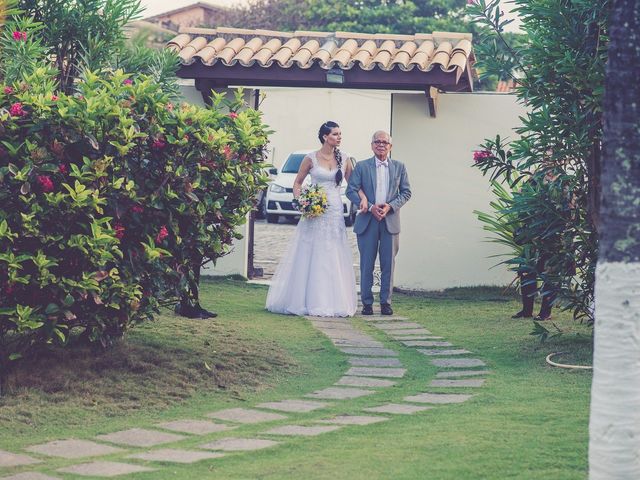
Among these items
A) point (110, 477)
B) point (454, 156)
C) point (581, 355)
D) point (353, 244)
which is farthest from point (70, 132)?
point (353, 244)

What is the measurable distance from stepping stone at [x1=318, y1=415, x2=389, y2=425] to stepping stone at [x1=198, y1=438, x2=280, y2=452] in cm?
65

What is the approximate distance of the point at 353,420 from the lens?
6.67 m

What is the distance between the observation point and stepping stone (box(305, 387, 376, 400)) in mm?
7527

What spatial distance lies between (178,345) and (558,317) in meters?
4.40

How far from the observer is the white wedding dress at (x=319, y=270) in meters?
11.4

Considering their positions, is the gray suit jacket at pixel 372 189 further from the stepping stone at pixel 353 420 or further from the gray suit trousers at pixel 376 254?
the stepping stone at pixel 353 420

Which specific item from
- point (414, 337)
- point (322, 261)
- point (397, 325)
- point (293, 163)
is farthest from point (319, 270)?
point (293, 163)

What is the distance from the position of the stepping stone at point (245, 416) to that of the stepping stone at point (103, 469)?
4.28 ft

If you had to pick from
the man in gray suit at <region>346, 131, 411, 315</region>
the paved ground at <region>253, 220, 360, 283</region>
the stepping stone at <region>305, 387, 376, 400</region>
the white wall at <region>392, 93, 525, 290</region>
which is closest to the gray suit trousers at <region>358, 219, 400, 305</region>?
the man in gray suit at <region>346, 131, 411, 315</region>

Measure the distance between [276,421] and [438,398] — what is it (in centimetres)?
127

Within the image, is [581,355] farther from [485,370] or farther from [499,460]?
[499,460]

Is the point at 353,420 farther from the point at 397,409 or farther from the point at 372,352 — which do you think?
the point at 372,352

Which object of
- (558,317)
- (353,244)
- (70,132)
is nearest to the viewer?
(70,132)

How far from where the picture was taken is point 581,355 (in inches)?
344
